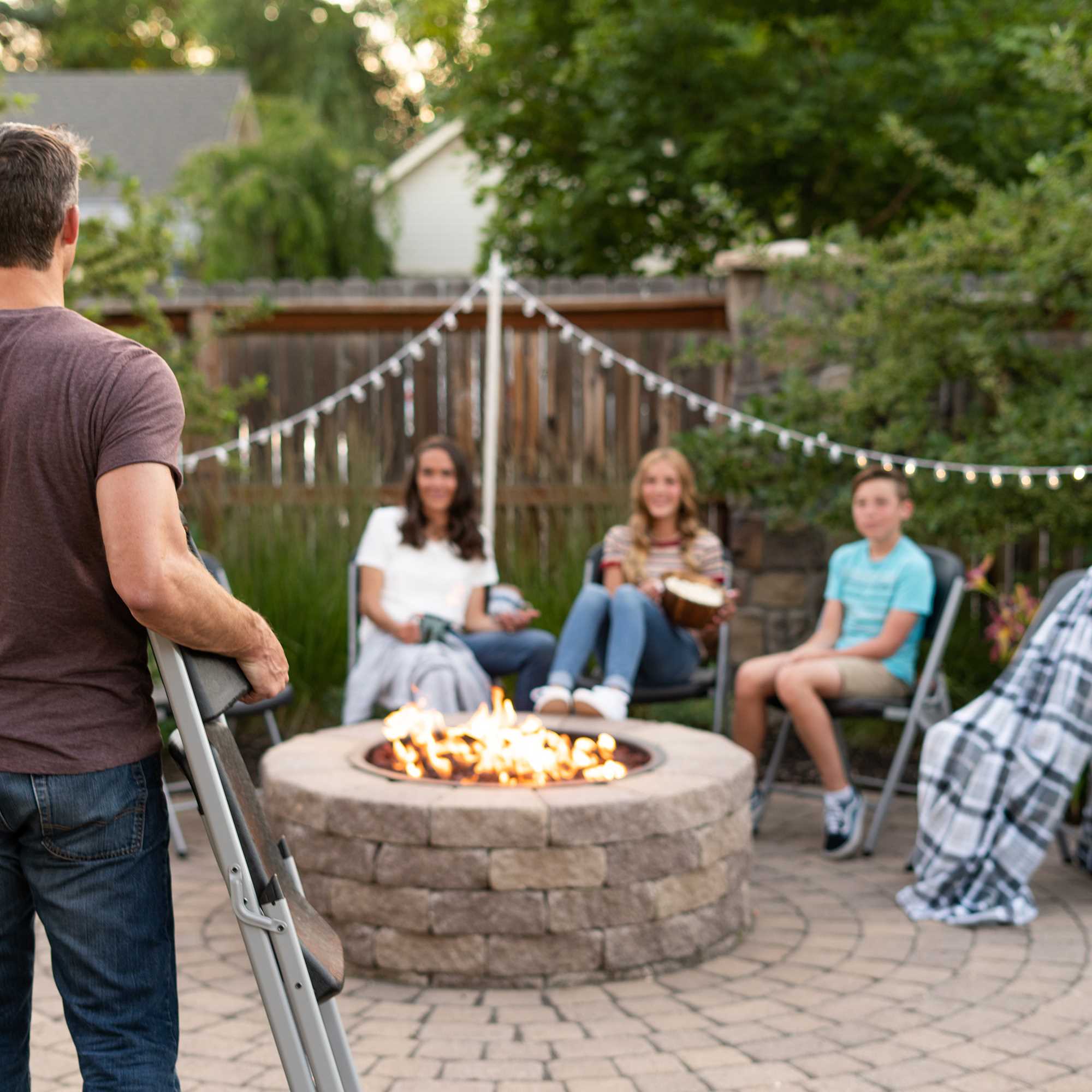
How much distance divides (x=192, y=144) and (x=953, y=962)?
22023mm

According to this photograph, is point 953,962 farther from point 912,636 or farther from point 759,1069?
point 912,636

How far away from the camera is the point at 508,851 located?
2.98m

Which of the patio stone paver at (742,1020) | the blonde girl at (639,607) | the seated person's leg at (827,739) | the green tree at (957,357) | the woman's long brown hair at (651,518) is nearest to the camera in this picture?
the patio stone paver at (742,1020)

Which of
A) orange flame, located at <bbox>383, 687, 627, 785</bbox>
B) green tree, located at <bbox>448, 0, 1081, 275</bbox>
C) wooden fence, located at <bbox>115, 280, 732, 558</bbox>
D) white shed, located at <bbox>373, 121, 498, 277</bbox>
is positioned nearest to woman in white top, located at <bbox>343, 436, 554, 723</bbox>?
orange flame, located at <bbox>383, 687, 627, 785</bbox>

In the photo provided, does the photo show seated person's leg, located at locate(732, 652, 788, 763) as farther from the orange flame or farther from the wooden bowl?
the orange flame

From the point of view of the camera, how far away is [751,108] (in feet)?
29.7

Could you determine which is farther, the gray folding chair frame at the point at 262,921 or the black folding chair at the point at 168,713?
the black folding chair at the point at 168,713

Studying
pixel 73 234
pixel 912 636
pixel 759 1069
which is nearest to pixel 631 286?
pixel 912 636

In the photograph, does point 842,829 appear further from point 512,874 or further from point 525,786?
point 512,874

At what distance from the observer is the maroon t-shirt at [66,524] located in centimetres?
149

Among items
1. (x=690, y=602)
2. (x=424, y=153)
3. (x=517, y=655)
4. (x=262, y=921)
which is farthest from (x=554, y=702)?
(x=424, y=153)

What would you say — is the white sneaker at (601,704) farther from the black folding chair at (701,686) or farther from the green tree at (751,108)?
the green tree at (751,108)

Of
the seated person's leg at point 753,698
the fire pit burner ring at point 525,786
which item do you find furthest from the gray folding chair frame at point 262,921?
the seated person's leg at point 753,698

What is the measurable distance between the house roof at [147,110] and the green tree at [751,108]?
1290 cm
